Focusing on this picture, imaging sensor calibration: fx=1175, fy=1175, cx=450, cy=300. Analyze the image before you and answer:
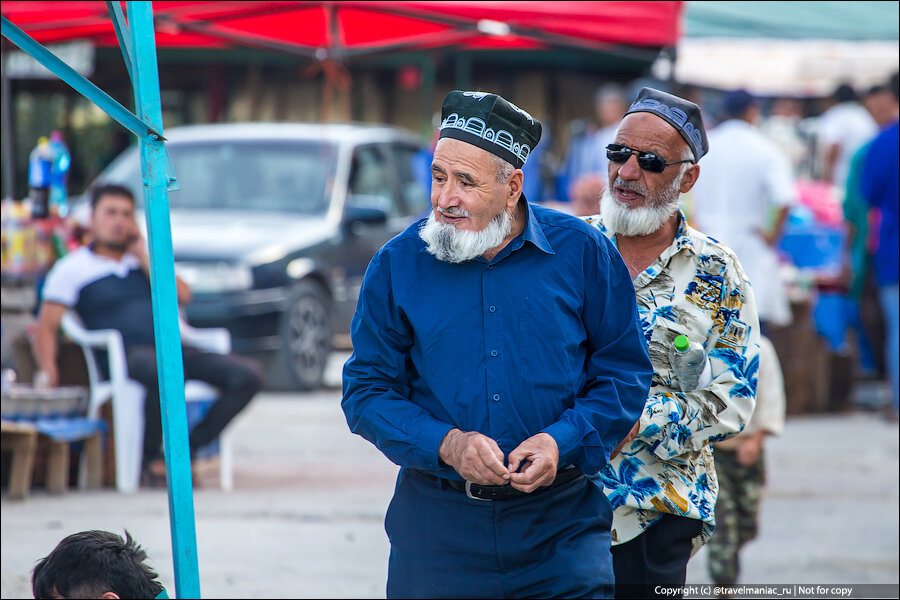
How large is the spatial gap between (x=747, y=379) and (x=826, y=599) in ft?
7.09

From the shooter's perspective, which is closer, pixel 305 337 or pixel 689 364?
pixel 689 364

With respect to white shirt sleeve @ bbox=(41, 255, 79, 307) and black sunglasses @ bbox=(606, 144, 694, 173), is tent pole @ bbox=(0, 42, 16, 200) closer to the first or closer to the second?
white shirt sleeve @ bbox=(41, 255, 79, 307)

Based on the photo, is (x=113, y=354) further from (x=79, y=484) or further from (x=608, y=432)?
(x=608, y=432)

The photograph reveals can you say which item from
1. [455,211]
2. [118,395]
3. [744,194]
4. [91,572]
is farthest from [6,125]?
[744,194]

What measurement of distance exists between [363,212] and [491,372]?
728 centimetres

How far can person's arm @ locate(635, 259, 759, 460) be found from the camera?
10.1 ft

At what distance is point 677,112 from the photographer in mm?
3281

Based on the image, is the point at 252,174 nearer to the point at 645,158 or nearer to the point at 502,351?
the point at 645,158

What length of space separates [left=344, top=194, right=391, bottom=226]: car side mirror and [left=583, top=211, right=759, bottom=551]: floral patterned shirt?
22.0ft

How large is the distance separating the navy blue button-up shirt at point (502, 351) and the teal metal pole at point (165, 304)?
1.47ft

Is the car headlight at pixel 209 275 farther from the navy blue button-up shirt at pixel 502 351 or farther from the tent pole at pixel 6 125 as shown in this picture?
the navy blue button-up shirt at pixel 502 351

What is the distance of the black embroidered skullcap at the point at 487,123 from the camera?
269cm

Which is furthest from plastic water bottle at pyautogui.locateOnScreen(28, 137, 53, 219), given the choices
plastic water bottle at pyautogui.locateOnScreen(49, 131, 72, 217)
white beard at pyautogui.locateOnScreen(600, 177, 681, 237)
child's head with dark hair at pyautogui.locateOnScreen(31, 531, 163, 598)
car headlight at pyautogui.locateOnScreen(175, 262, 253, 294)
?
white beard at pyautogui.locateOnScreen(600, 177, 681, 237)

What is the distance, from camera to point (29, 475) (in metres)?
6.29
